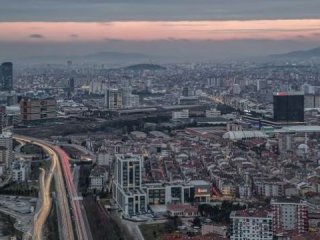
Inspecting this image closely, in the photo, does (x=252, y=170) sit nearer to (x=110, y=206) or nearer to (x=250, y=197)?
(x=250, y=197)

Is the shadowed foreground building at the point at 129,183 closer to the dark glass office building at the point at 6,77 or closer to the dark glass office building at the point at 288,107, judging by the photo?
the dark glass office building at the point at 288,107

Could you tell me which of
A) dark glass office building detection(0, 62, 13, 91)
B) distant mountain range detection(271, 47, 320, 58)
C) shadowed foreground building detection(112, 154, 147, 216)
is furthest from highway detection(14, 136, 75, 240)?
distant mountain range detection(271, 47, 320, 58)

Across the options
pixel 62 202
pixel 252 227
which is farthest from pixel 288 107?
pixel 252 227

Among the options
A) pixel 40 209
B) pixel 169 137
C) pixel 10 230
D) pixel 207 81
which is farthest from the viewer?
pixel 207 81

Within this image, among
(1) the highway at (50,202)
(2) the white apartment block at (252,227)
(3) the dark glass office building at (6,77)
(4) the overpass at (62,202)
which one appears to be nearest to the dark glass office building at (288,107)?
(4) the overpass at (62,202)

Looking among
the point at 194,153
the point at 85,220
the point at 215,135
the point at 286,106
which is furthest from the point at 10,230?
the point at 286,106

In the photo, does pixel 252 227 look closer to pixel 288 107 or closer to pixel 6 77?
pixel 288 107

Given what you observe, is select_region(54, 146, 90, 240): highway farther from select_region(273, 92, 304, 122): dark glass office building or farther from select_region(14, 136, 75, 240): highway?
select_region(273, 92, 304, 122): dark glass office building

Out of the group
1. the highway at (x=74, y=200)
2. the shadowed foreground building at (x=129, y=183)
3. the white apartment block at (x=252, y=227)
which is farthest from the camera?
the shadowed foreground building at (x=129, y=183)
